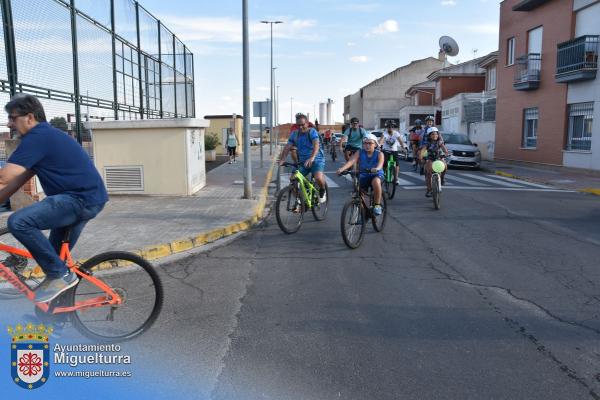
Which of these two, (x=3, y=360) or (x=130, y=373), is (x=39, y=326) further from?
(x=130, y=373)

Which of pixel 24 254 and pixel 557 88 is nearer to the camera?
pixel 24 254

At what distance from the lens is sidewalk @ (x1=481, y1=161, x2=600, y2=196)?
15.8 m

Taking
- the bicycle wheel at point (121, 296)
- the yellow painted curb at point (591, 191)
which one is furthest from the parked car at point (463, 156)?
the bicycle wheel at point (121, 296)

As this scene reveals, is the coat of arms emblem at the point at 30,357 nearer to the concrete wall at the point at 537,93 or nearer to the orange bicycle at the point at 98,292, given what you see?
the orange bicycle at the point at 98,292

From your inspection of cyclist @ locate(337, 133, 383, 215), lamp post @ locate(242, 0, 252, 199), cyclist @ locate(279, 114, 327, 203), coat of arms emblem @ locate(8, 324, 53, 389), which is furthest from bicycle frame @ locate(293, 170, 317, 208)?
coat of arms emblem @ locate(8, 324, 53, 389)

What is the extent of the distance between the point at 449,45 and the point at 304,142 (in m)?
38.4

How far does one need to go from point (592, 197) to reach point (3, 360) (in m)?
13.7

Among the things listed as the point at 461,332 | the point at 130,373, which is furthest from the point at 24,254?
the point at 461,332

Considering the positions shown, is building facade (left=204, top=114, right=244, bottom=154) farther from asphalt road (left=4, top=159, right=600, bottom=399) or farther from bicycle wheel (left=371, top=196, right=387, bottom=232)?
asphalt road (left=4, top=159, right=600, bottom=399)

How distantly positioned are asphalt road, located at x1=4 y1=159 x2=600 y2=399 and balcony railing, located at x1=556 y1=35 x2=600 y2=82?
13283 mm

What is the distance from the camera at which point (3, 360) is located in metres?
3.73

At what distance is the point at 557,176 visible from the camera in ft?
61.9

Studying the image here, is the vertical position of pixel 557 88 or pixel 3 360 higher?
pixel 557 88

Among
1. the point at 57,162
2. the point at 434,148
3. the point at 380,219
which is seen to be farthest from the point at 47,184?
the point at 434,148
